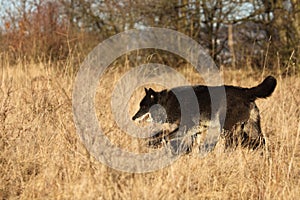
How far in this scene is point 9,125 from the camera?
3467 millimetres

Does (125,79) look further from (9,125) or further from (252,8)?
(252,8)

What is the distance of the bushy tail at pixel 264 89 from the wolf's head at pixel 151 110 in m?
1.05

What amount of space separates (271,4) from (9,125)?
927 cm

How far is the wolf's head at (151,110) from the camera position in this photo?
4848 millimetres

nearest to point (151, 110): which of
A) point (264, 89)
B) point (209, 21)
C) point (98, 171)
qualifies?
point (264, 89)

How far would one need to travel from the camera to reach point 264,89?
4.24m

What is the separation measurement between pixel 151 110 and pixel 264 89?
1.39 meters

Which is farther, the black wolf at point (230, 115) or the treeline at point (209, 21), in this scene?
the treeline at point (209, 21)

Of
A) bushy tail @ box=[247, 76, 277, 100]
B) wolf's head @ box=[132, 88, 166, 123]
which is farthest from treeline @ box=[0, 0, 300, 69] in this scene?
bushy tail @ box=[247, 76, 277, 100]

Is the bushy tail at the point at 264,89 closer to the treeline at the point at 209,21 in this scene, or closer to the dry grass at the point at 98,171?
the dry grass at the point at 98,171

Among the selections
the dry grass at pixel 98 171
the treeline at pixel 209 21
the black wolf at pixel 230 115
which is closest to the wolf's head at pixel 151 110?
the black wolf at pixel 230 115

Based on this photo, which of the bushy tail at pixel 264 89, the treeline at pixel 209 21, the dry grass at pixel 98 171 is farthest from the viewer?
the treeline at pixel 209 21

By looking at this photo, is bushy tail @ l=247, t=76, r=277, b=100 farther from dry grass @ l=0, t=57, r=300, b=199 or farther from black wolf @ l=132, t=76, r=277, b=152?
dry grass @ l=0, t=57, r=300, b=199

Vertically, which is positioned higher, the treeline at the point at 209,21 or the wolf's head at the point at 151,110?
the treeline at the point at 209,21
